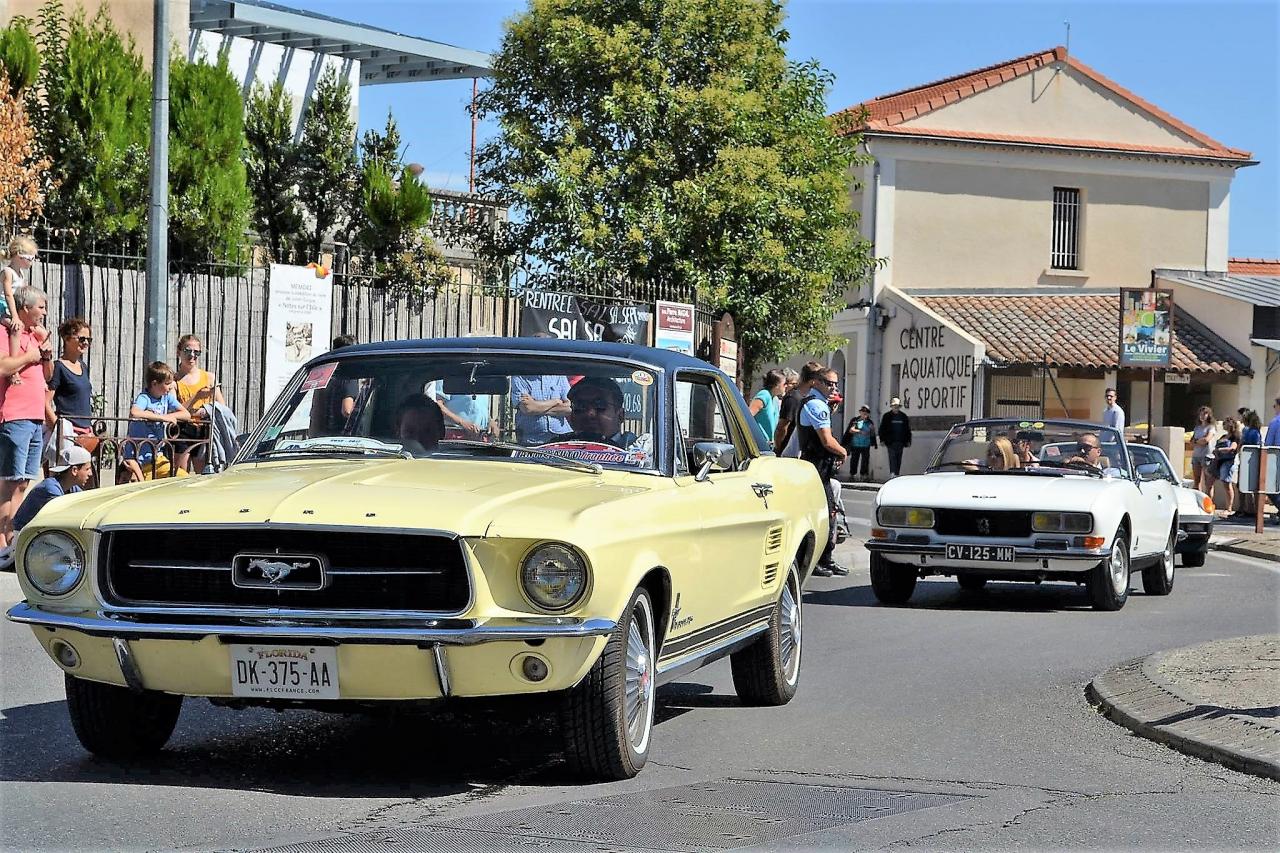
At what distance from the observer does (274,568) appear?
6.32 m

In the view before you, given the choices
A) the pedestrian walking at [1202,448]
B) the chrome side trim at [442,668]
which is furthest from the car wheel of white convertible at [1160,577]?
the pedestrian walking at [1202,448]

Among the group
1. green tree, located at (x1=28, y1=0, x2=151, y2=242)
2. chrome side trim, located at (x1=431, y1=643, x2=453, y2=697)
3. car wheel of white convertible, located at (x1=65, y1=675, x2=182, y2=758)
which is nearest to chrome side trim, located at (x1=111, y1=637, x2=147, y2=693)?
car wheel of white convertible, located at (x1=65, y1=675, x2=182, y2=758)

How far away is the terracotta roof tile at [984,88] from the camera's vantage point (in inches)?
1905

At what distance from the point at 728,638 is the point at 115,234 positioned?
1595 cm

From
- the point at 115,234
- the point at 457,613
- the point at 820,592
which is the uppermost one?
the point at 115,234

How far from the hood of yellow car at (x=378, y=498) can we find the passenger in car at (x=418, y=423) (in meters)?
0.26

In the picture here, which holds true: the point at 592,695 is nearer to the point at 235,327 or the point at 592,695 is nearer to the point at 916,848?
the point at 916,848

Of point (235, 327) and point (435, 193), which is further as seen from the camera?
point (435, 193)

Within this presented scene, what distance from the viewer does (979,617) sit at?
1404cm

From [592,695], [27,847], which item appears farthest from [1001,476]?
[27,847]

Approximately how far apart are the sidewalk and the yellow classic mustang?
7.07 feet

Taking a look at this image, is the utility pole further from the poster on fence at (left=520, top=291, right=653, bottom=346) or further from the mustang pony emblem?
the mustang pony emblem

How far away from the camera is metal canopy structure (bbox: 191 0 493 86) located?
33.9 metres

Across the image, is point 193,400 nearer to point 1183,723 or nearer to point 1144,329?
point 1183,723
